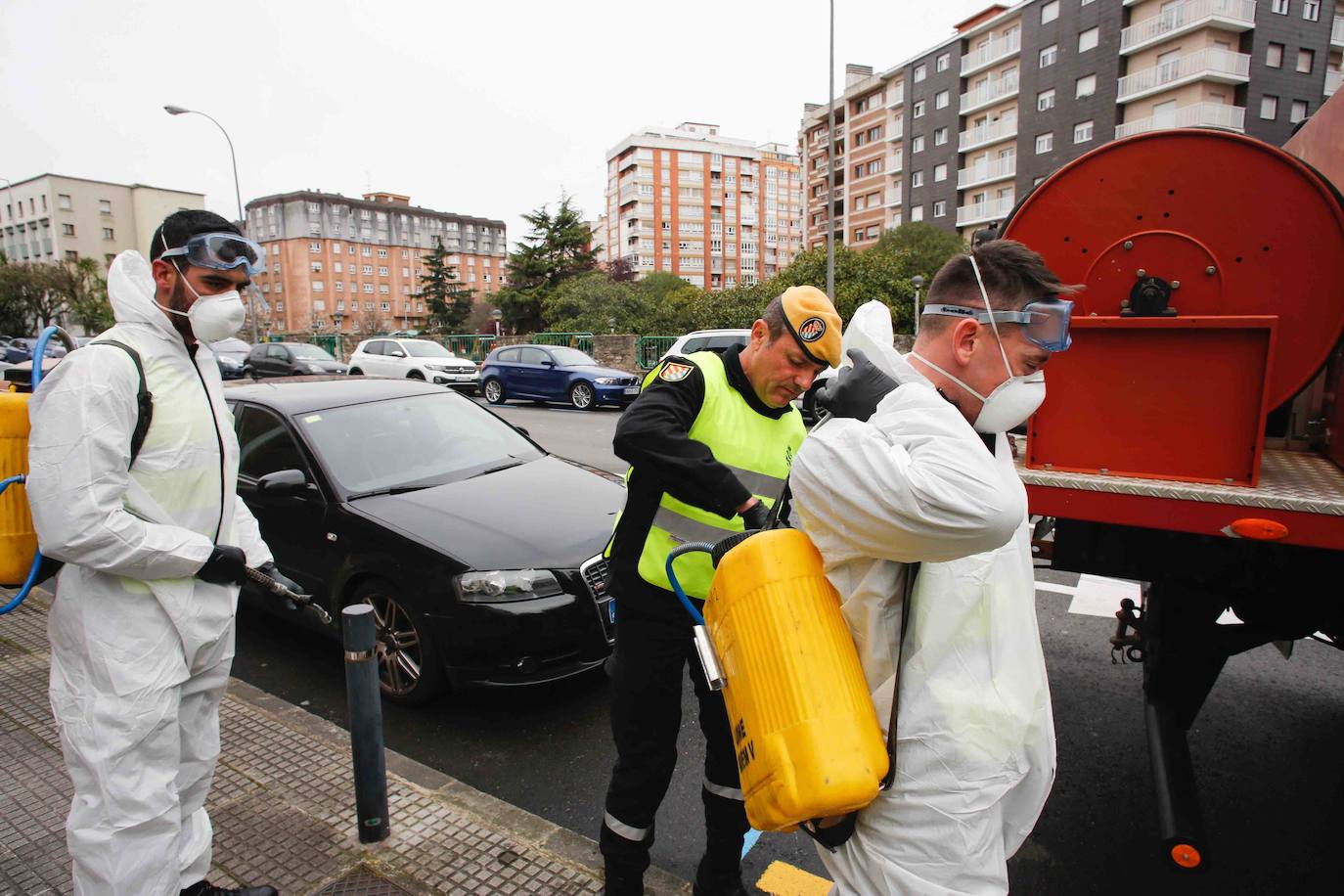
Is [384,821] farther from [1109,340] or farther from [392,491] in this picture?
[1109,340]

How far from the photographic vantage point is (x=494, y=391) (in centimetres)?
1995

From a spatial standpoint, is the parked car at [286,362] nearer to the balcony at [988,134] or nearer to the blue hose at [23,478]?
the blue hose at [23,478]

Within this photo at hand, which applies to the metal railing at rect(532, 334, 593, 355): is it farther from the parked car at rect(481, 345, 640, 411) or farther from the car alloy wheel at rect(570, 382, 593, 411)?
the car alloy wheel at rect(570, 382, 593, 411)

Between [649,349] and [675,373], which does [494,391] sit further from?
[675,373]

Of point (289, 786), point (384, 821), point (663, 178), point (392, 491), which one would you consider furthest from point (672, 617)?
point (663, 178)

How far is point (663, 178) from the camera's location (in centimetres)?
10994

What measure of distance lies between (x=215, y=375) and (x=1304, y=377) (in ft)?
11.4

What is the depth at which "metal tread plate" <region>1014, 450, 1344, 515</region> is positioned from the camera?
221 centimetres

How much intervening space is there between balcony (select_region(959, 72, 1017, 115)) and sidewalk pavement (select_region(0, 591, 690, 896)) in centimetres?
6681

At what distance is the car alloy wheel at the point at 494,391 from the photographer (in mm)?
19781

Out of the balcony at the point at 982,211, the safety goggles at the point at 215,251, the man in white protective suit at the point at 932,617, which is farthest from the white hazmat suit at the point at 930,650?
the balcony at the point at 982,211

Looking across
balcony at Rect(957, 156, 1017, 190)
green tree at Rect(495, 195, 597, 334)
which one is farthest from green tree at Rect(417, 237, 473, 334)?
balcony at Rect(957, 156, 1017, 190)

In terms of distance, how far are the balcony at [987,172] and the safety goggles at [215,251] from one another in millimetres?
64977

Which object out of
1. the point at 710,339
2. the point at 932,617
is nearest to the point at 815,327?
the point at 932,617
